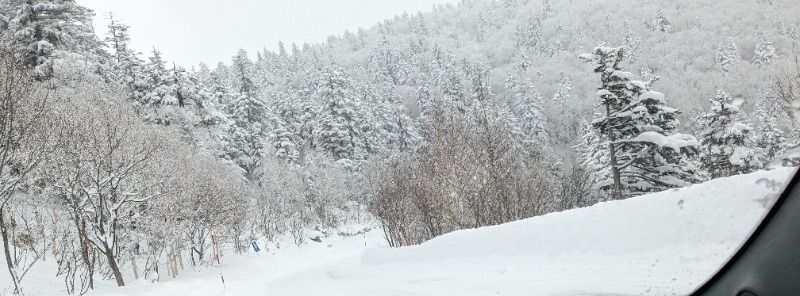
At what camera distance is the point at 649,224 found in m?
4.14

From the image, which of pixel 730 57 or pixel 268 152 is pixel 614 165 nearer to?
pixel 730 57

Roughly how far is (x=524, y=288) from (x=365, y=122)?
199ft

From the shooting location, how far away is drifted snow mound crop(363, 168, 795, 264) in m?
2.36

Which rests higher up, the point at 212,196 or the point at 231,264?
→ the point at 212,196

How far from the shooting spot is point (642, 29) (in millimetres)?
145500

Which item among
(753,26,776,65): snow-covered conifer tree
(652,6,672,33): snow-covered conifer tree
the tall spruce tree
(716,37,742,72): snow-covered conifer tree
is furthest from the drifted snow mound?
(652,6,672,33): snow-covered conifer tree

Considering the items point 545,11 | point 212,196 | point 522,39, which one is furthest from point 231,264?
point 545,11

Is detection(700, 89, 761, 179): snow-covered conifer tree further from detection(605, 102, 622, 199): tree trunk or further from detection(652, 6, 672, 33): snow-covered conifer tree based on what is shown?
detection(652, 6, 672, 33): snow-covered conifer tree

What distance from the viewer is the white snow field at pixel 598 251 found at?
2.75 metres

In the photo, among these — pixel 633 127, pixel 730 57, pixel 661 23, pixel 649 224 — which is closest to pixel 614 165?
pixel 633 127

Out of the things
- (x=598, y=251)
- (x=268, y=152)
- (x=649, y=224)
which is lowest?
(x=598, y=251)

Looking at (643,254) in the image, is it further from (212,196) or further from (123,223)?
(212,196)

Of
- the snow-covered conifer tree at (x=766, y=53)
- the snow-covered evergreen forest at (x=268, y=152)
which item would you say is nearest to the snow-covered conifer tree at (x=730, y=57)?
the snow-covered evergreen forest at (x=268, y=152)

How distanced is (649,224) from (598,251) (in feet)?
3.23
